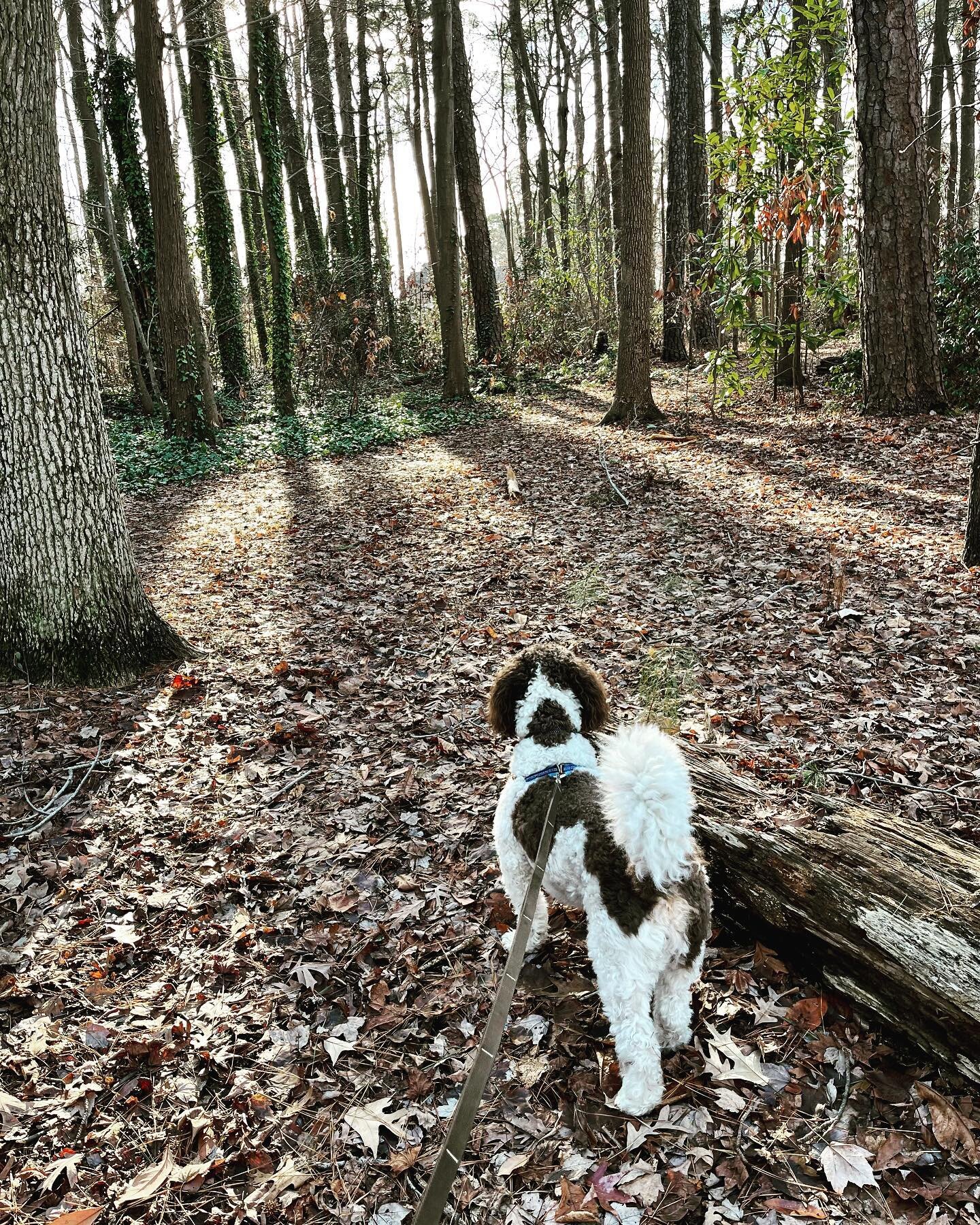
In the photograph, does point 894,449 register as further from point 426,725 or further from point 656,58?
point 656,58

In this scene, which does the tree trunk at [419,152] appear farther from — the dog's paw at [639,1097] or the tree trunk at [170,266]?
the dog's paw at [639,1097]

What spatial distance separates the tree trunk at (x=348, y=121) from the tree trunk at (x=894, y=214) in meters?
15.5

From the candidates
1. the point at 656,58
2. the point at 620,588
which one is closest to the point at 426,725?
the point at 620,588

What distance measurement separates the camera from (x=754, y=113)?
412 inches

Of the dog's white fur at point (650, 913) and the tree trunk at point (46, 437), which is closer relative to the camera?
the dog's white fur at point (650, 913)

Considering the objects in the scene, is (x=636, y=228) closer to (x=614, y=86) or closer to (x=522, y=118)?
(x=614, y=86)

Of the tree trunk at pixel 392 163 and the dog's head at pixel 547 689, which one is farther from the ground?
the tree trunk at pixel 392 163

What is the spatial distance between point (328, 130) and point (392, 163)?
1464 centimetres

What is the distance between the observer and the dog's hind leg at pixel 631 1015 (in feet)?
8.42

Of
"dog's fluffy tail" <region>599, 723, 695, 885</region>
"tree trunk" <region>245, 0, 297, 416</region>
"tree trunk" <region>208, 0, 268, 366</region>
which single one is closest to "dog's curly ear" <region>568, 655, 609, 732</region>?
"dog's fluffy tail" <region>599, 723, 695, 885</region>

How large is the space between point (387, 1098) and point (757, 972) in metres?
1.59

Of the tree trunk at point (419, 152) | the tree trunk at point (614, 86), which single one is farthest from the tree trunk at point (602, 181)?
the tree trunk at point (419, 152)

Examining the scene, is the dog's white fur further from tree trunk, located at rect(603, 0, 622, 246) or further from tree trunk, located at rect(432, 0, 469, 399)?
tree trunk, located at rect(603, 0, 622, 246)

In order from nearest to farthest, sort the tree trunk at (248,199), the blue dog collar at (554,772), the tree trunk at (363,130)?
the blue dog collar at (554,772)
the tree trunk at (363,130)
the tree trunk at (248,199)
